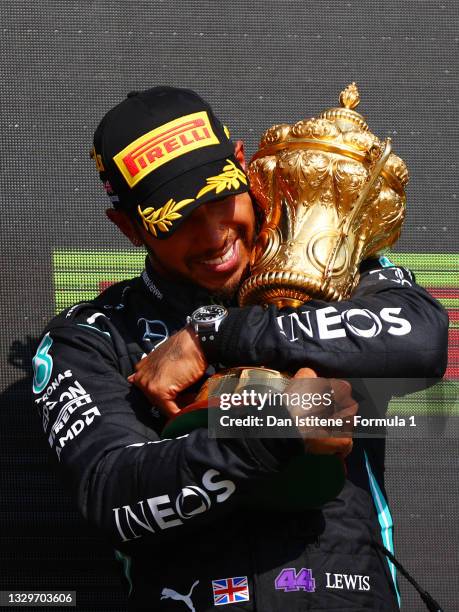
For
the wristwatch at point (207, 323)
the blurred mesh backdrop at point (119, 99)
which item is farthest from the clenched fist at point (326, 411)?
the blurred mesh backdrop at point (119, 99)

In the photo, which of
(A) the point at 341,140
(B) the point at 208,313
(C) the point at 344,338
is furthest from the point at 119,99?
(C) the point at 344,338

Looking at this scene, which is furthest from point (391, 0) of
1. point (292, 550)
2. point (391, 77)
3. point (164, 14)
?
point (292, 550)

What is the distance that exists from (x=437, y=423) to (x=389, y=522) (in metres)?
0.61

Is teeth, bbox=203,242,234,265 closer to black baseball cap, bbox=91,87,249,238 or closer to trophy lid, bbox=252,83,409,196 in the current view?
black baseball cap, bbox=91,87,249,238

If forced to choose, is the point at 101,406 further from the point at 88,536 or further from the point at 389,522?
the point at 88,536

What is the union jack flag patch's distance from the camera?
1672mm

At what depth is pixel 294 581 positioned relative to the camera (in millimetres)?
1675

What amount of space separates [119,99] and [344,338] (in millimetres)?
1486

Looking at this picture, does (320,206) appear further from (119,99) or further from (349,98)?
(119,99)

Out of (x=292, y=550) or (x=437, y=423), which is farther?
(x=437, y=423)

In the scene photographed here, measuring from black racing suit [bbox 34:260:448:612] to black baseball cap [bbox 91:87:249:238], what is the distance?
8.9 inches

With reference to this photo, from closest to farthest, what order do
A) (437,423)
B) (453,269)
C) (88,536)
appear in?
(437,423) → (88,536) → (453,269)

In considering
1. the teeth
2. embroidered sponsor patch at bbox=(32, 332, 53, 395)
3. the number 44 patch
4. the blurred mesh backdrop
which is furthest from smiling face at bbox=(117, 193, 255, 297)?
the blurred mesh backdrop

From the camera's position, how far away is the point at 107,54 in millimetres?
2916
